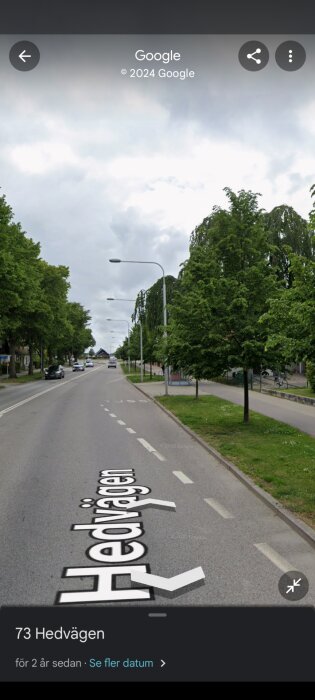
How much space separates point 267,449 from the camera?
978cm

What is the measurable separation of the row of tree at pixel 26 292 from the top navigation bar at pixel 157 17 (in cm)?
2388

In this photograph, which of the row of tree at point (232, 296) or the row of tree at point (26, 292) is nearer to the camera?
the row of tree at point (232, 296)

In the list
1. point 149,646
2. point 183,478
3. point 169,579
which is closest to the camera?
point 149,646

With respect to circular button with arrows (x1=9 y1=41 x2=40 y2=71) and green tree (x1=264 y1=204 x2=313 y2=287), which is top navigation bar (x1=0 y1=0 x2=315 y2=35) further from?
green tree (x1=264 y1=204 x2=313 y2=287)

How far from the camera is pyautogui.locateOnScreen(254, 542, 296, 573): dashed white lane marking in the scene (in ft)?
13.8

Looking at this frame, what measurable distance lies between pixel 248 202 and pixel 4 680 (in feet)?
42.4

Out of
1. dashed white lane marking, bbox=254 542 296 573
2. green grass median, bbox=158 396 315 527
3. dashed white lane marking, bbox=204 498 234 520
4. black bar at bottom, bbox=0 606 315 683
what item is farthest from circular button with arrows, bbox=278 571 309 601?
dashed white lane marking, bbox=204 498 234 520

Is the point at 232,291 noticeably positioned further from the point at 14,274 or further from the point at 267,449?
the point at 14,274

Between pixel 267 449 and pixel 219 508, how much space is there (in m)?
3.98

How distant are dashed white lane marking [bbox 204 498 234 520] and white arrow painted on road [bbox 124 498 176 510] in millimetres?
522

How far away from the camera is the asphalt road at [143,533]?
3715 mm

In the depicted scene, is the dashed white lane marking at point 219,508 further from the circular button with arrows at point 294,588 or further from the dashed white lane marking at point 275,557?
the circular button with arrows at point 294,588

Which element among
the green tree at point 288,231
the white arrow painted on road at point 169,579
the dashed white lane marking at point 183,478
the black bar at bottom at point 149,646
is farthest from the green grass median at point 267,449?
the green tree at point 288,231

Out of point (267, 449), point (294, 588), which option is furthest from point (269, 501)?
point (267, 449)
